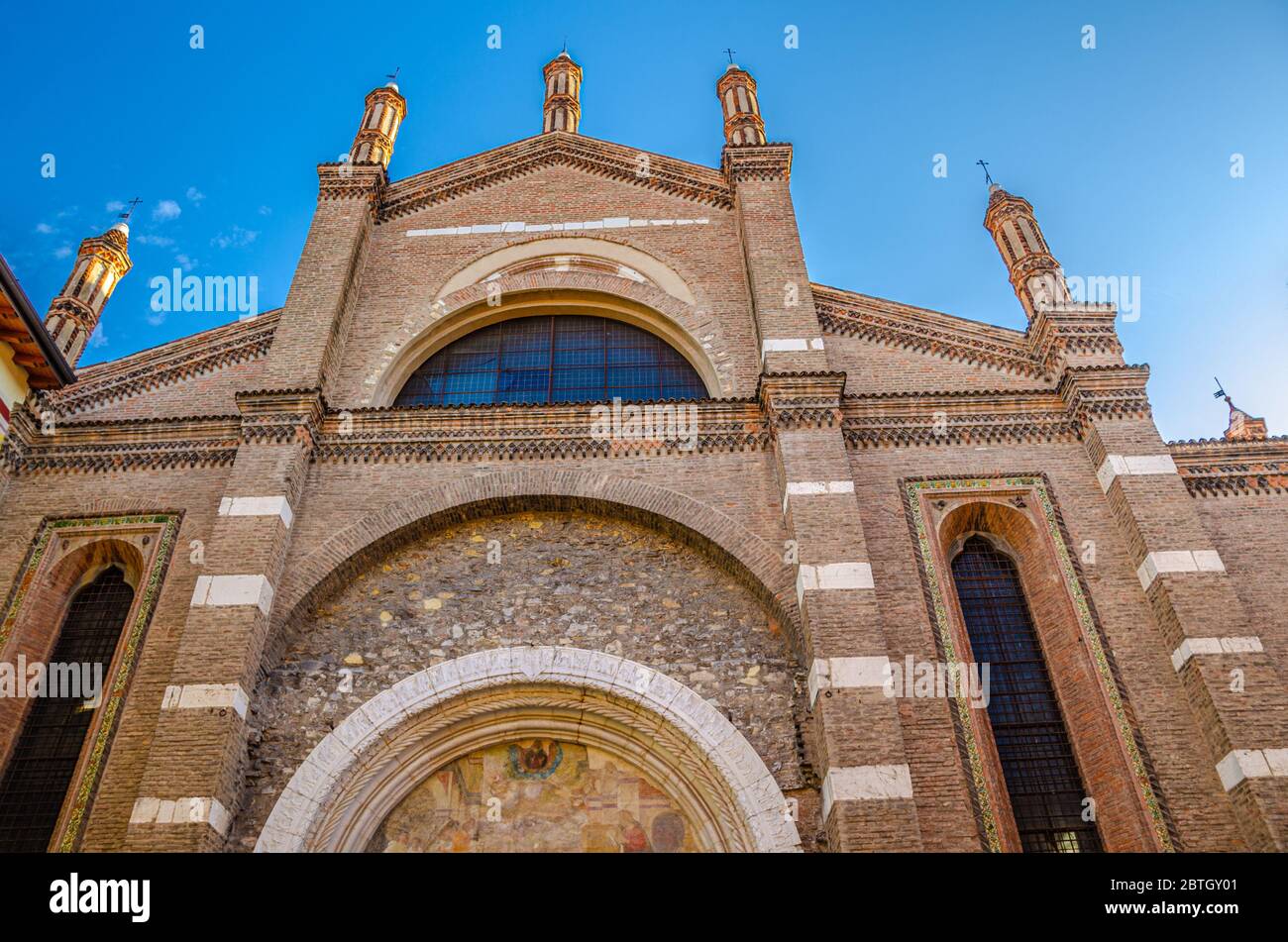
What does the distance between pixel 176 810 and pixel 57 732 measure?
256 centimetres

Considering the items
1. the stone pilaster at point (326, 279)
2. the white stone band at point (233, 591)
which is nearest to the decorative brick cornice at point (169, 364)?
the stone pilaster at point (326, 279)

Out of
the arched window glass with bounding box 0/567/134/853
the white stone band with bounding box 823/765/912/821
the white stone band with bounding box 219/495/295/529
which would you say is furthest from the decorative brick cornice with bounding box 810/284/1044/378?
the arched window glass with bounding box 0/567/134/853

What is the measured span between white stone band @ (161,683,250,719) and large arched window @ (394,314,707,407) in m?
5.28

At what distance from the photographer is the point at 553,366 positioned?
1402cm

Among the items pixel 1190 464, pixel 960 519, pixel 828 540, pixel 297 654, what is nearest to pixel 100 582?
pixel 297 654

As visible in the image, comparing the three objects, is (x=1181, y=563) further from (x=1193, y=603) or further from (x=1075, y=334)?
(x=1075, y=334)

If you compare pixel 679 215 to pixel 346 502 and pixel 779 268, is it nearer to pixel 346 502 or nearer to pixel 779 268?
pixel 779 268

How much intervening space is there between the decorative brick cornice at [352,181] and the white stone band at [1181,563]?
12072 millimetres

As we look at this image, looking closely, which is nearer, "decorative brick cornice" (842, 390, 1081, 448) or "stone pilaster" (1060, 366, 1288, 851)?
"stone pilaster" (1060, 366, 1288, 851)

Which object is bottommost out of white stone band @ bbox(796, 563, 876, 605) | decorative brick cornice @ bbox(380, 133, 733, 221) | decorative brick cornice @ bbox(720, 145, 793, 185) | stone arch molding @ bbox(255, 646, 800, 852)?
stone arch molding @ bbox(255, 646, 800, 852)

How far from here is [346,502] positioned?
11383 mm

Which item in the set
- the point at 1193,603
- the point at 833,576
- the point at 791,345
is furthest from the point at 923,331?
the point at 1193,603

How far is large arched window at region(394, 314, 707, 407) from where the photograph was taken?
1368 centimetres

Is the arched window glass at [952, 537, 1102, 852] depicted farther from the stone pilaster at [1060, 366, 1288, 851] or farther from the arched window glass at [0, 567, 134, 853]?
the arched window glass at [0, 567, 134, 853]
